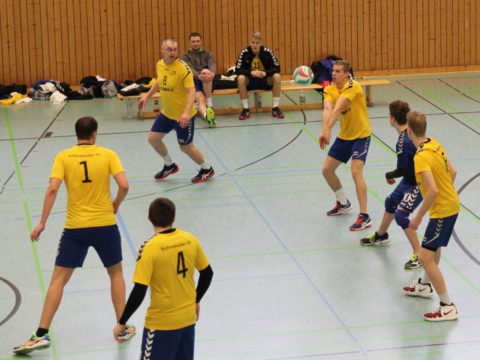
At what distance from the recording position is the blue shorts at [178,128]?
1394cm

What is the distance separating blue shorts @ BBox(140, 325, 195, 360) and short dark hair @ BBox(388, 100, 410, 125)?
14.4ft

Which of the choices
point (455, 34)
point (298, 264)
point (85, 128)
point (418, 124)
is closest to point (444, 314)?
point (418, 124)

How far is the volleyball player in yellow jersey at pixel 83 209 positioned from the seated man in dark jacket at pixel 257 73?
942 cm

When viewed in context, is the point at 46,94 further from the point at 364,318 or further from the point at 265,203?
the point at 364,318

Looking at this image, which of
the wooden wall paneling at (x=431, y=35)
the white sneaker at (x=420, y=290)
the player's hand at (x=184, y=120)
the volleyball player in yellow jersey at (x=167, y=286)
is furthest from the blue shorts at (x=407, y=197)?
the wooden wall paneling at (x=431, y=35)

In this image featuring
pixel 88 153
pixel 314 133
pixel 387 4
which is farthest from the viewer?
pixel 387 4

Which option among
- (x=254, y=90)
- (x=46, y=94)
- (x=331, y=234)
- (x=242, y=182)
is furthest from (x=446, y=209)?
(x=46, y=94)

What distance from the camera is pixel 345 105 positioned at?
12.0 m

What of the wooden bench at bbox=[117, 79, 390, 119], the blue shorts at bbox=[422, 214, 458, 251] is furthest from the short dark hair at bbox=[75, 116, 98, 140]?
the wooden bench at bbox=[117, 79, 390, 119]

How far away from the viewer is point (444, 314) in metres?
9.46

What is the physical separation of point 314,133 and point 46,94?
241 inches

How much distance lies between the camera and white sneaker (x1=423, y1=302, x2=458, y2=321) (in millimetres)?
9461

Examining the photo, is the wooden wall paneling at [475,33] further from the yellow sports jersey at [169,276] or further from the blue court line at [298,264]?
the yellow sports jersey at [169,276]

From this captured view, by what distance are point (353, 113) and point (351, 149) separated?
1.54 ft
